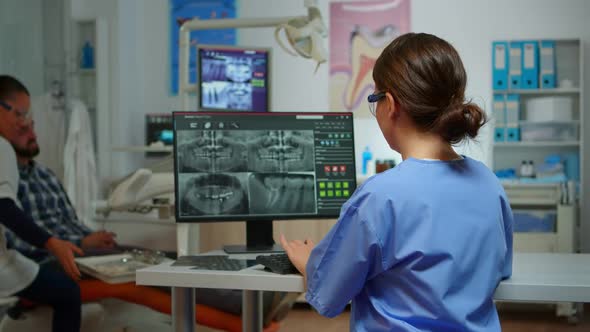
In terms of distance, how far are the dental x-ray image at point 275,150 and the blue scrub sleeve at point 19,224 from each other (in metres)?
0.77

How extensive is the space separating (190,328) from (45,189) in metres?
1.16

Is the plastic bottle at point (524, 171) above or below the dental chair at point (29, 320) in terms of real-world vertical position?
above

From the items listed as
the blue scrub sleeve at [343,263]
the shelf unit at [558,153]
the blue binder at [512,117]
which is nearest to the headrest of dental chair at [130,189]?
the blue scrub sleeve at [343,263]

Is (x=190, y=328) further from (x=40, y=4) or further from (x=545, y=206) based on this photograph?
(x=545, y=206)

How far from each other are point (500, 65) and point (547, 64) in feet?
0.94

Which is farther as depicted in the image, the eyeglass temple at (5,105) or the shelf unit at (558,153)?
the shelf unit at (558,153)

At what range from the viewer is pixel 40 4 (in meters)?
3.39

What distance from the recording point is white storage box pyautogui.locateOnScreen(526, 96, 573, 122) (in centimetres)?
436

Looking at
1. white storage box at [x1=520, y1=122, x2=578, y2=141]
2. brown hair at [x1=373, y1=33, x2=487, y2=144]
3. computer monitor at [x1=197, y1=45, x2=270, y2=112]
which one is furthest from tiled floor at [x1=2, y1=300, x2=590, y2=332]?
brown hair at [x1=373, y1=33, x2=487, y2=144]

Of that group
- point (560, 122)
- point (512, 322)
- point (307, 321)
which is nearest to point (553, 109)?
point (560, 122)

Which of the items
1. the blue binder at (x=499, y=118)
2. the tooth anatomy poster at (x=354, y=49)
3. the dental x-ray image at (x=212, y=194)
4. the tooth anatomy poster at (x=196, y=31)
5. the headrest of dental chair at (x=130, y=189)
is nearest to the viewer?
the dental x-ray image at (x=212, y=194)

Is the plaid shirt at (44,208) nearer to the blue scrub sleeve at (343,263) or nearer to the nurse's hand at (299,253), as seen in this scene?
the nurse's hand at (299,253)

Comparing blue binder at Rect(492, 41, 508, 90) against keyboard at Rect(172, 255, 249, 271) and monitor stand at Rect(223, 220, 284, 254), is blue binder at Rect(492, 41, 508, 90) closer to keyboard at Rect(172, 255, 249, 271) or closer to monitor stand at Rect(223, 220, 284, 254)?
monitor stand at Rect(223, 220, 284, 254)

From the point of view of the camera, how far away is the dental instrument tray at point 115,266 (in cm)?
209
